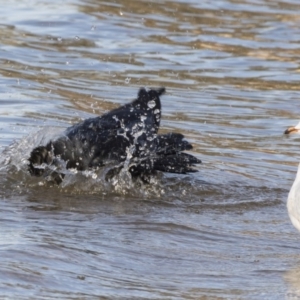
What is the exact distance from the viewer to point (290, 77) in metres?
10.6

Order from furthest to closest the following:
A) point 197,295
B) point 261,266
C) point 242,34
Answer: point 242,34, point 261,266, point 197,295

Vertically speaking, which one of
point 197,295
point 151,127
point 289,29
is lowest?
point 197,295

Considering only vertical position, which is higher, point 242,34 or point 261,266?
point 242,34

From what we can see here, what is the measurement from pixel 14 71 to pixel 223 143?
2.93m

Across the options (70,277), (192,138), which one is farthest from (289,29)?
(70,277)

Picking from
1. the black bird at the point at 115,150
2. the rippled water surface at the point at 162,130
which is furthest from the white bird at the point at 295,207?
the black bird at the point at 115,150

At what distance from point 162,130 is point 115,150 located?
190 centimetres

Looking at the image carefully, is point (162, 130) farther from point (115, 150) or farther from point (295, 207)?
point (295, 207)

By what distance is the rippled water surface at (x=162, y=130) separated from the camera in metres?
4.92

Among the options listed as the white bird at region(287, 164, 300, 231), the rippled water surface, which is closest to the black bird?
the rippled water surface

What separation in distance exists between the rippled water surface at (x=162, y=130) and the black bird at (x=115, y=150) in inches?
4.0

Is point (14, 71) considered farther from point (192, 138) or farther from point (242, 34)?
point (242, 34)

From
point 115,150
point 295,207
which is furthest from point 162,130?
point 295,207

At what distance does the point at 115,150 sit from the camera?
22.0ft
